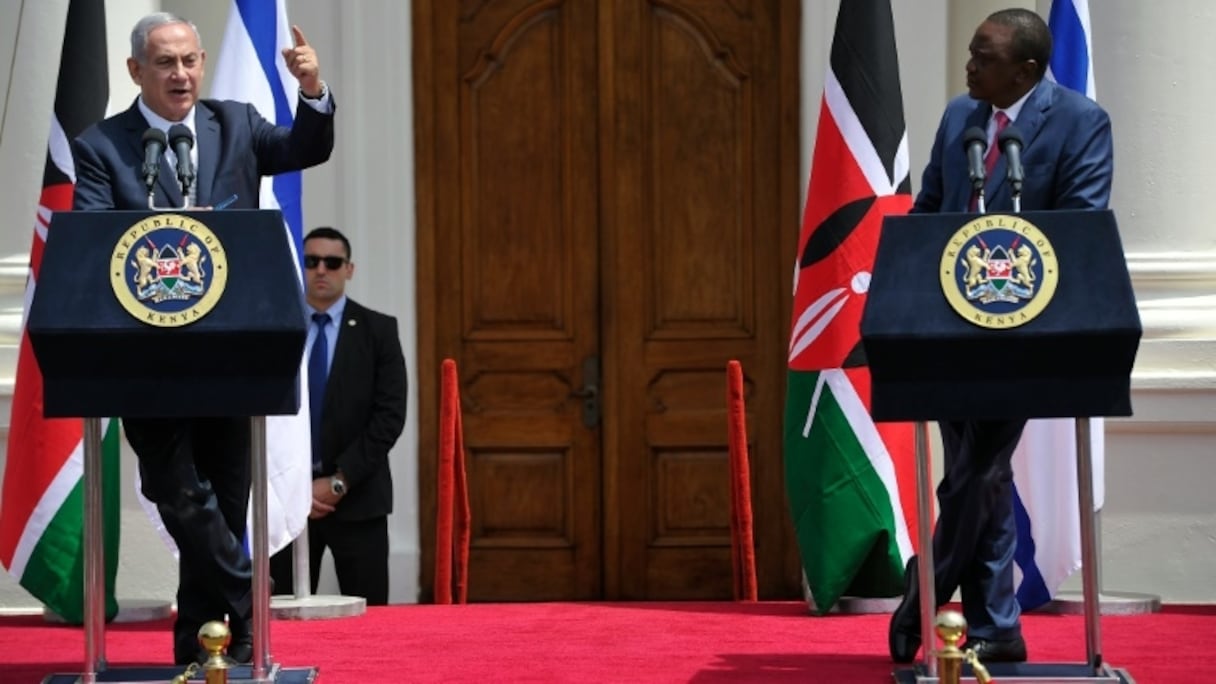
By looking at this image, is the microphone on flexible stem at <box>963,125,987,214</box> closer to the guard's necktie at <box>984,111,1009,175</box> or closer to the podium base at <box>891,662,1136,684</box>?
the guard's necktie at <box>984,111,1009,175</box>

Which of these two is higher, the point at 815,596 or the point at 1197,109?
the point at 1197,109

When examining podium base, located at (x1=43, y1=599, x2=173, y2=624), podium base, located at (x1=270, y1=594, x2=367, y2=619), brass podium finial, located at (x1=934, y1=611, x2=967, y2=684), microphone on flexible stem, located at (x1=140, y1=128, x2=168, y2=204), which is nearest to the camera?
brass podium finial, located at (x1=934, y1=611, x2=967, y2=684)

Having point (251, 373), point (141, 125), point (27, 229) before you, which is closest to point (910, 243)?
point (251, 373)

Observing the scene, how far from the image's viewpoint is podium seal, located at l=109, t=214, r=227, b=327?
17.0 ft

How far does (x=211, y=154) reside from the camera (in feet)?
18.8

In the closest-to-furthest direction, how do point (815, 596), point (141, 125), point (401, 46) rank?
point (141, 125) → point (815, 596) → point (401, 46)

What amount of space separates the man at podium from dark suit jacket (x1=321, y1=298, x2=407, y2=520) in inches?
119

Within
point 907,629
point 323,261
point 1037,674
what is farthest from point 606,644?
point 323,261

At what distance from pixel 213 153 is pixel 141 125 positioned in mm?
189

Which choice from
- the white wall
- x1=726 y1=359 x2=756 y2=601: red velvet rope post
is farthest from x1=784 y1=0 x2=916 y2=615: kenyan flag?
the white wall

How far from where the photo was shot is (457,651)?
6.26 m

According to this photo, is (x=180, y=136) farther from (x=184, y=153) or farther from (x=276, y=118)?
(x=276, y=118)

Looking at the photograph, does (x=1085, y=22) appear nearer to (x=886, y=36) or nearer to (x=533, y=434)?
(x=886, y=36)

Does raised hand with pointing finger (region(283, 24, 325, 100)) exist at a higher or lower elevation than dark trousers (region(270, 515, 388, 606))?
higher
